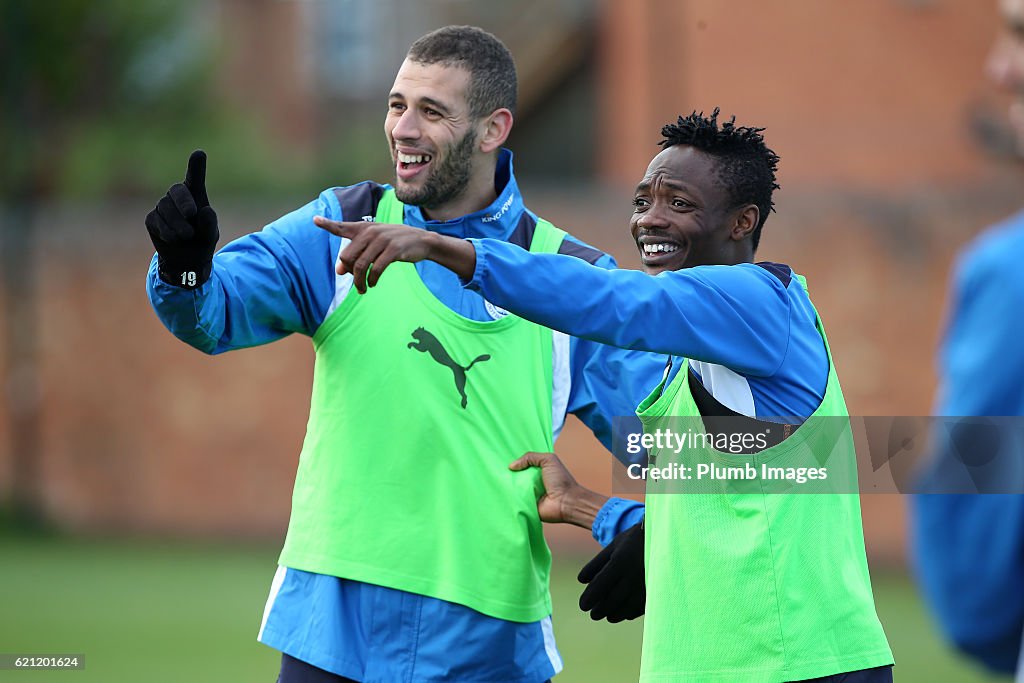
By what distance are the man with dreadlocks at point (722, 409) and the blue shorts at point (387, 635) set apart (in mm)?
662

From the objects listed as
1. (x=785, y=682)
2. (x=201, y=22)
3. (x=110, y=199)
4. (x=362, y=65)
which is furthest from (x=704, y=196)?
(x=362, y=65)

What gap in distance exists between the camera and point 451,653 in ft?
13.9

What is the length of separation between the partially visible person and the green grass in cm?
737

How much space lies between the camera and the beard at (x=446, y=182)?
4.55 metres

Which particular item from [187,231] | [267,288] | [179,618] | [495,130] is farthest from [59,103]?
[187,231]

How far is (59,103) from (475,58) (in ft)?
60.4

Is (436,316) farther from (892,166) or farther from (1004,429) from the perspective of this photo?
(892,166)

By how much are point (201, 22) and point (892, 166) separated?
13172 millimetres

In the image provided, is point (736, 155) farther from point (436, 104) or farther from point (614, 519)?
point (614, 519)

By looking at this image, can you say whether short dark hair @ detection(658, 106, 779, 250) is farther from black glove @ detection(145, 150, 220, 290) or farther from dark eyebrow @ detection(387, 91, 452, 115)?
black glove @ detection(145, 150, 220, 290)

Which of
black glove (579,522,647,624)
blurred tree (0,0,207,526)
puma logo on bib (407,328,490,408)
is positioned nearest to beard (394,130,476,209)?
puma logo on bib (407,328,490,408)

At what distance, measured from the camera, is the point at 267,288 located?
4.34 metres

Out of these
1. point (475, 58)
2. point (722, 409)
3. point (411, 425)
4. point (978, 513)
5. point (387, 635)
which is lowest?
point (978, 513)

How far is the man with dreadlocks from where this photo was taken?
3.47 meters
